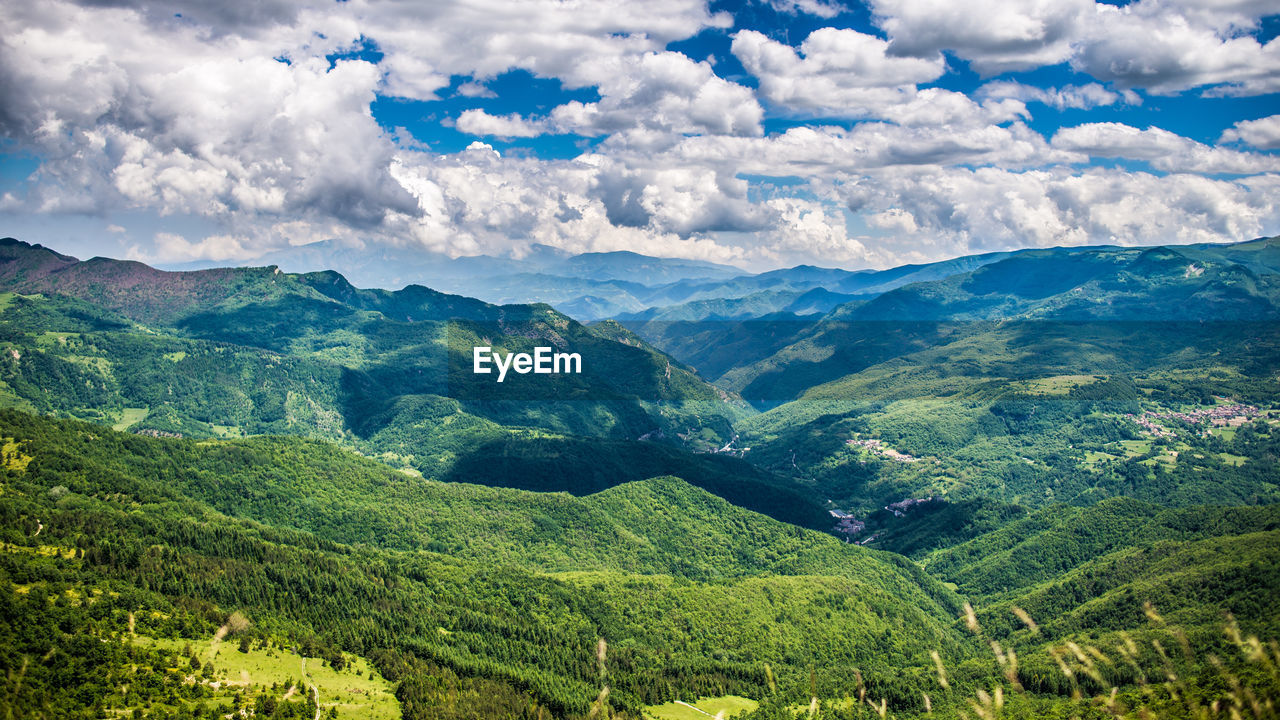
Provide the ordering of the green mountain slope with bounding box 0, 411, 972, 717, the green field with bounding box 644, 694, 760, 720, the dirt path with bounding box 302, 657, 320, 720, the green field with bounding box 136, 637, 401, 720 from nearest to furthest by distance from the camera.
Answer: the dirt path with bounding box 302, 657, 320, 720
the green field with bounding box 136, 637, 401, 720
the green mountain slope with bounding box 0, 411, 972, 717
the green field with bounding box 644, 694, 760, 720

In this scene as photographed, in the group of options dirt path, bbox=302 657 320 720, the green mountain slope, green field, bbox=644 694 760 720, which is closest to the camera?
dirt path, bbox=302 657 320 720

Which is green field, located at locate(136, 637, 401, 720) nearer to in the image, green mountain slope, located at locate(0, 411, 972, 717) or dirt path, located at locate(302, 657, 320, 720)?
dirt path, located at locate(302, 657, 320, 720)

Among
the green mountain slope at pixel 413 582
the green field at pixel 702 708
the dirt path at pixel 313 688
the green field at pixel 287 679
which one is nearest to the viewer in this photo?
the dirt path at pixel 313 688

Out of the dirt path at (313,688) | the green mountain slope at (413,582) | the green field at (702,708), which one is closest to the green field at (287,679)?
the dirt path at (313,688)

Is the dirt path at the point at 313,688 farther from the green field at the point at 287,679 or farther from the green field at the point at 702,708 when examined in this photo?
the green field at the point at 702,708

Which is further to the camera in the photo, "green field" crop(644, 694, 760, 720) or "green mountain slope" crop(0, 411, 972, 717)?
"green field" crop(644, 694, 760, 720)

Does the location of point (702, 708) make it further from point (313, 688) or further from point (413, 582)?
point (313, 688)

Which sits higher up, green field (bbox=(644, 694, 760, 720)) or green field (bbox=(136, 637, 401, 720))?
green field (bbox=(136, 637, 401, 720))

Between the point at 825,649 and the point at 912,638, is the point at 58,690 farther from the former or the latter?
the point at 912,638

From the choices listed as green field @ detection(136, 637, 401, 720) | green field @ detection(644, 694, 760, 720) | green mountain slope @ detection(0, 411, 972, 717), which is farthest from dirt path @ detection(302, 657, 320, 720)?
green field @ detection(644, 694, 760, 720)

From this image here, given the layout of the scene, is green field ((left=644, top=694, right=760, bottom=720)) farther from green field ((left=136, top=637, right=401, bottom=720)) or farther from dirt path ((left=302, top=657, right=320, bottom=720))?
dirt path ((left=302, top=657, right=320, bottom=720))
